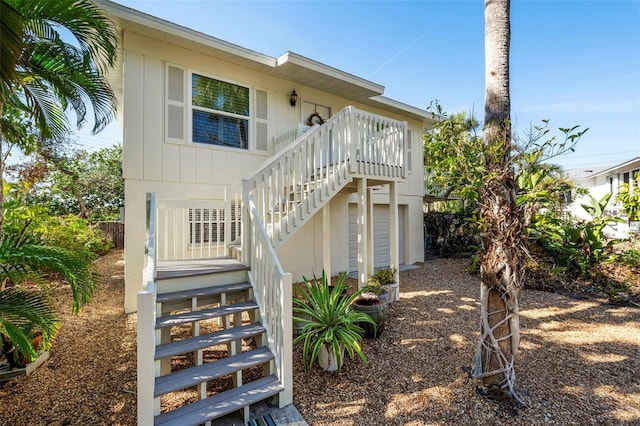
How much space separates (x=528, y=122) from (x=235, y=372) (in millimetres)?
3638

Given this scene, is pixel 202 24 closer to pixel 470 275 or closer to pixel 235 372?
pixel 235 372

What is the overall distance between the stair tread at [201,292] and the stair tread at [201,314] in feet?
0.59

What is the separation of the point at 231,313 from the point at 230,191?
238 cm

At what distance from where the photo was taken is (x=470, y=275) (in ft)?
26.2

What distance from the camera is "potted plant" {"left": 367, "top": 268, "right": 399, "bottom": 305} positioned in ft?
18.4

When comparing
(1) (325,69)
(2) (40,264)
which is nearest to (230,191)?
(2) (40,264)

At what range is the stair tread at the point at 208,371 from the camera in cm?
243

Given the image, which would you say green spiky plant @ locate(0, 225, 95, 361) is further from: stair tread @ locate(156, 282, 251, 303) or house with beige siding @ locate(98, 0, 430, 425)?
stair tread @ locate(156, 282, 251, 303)

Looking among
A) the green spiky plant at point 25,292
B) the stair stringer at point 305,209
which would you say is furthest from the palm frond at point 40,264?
the stair stringer at point 305,209

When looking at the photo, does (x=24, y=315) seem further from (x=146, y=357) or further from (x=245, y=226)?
(x=245, y=226)

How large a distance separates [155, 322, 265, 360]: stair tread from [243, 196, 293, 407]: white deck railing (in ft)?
0.55

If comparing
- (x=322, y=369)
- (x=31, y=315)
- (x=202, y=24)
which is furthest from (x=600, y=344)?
(x=202, y=24)

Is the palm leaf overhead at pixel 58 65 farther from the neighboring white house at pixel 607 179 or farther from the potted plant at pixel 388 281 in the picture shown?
the neighboring white house at pixel 607 179

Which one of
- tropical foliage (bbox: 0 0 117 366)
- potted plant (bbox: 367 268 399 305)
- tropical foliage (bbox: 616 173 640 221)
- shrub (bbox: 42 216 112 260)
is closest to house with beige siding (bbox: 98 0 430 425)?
potted plant (bbox: 367 268 399 305)
